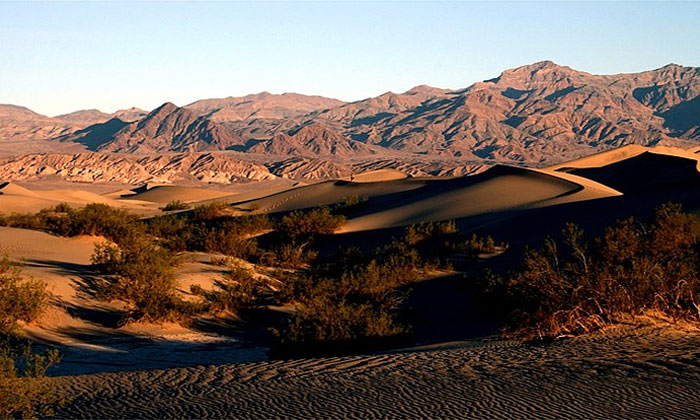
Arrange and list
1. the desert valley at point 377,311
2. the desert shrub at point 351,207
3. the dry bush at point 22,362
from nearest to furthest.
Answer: the dry bush at point 22,362 → the desert valley at point 377,311 → the desert shrub at point 351,207

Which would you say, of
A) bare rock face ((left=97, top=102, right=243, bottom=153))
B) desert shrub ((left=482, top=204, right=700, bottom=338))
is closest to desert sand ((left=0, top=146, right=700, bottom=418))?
desert shrub ((left=482, top=204, right=700, bottom=338))

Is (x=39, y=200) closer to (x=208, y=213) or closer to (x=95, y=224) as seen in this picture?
(x=208, y=213)

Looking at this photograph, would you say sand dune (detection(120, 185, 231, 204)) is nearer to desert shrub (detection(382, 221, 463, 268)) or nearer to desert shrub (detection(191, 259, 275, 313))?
desert shrub (detection(382, 221, 463, 268))

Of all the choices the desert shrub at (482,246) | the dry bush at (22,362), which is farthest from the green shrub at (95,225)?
the desert shrub at (482,246)

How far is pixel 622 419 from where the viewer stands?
8086mm

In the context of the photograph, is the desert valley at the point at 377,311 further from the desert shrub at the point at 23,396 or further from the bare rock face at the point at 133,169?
the bare rock face at the point at 133,169

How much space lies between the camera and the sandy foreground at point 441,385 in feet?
28.5

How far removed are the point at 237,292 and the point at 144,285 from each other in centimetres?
235

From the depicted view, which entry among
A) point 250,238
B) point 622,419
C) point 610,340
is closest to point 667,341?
point 610,340

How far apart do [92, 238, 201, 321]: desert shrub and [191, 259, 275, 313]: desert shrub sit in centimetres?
72

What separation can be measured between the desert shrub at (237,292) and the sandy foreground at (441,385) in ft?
20.0

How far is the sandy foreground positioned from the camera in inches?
342

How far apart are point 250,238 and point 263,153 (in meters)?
120

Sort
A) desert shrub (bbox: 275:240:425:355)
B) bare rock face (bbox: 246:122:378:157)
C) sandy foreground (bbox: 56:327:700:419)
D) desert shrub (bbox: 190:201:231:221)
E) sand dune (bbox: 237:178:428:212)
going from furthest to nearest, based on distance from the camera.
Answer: bare rock face (bbox: 246:122:378:157), sand dune (bbox: 237:178:428:212), desert shrub (bbox: 190:201:231:221), desert shrub (bbox: 275:240:425:355), sandy foreground (bbox: 56:327:700:419)
